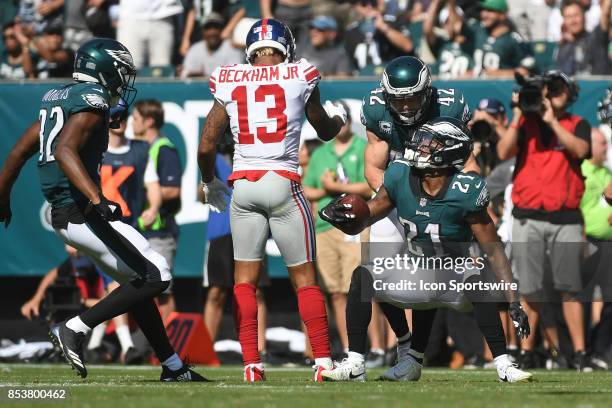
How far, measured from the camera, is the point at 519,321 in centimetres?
646

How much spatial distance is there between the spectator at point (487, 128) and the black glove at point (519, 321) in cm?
365

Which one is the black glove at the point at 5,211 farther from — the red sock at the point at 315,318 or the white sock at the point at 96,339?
the white sock at the point at 96,339

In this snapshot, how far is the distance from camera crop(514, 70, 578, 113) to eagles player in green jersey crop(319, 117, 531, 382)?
8.72 ft

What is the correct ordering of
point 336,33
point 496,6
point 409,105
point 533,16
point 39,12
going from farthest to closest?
point 39,12 < point 533,16 < point 336,33 < point 496,6 < point 409,105

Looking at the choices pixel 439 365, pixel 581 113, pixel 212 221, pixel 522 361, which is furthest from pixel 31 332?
pixel 581 113

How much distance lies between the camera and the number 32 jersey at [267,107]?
22.7ft

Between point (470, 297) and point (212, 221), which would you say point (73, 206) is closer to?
point (470, 297)

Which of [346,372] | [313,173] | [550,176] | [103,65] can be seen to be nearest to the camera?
[346,372]

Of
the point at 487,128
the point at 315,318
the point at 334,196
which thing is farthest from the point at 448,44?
the point at 315,318

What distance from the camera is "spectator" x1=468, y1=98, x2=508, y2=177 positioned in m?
10.1

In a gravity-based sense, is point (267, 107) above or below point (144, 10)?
below

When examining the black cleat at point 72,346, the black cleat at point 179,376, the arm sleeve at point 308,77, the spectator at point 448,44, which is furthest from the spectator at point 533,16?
the black cleat at point 72,346

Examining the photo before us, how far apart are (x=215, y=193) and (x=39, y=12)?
735cm

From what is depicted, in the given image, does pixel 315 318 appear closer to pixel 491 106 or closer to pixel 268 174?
pixel 268 174
